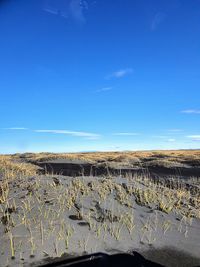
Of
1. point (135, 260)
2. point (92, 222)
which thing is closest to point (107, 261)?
point (135, 260)

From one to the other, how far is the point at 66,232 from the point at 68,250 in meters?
0.75

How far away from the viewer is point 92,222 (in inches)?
369

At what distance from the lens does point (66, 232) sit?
8641mm

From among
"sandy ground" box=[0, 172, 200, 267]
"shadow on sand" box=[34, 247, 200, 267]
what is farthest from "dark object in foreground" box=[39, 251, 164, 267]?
"sandy ground" box=[0, 172, 200, 267]

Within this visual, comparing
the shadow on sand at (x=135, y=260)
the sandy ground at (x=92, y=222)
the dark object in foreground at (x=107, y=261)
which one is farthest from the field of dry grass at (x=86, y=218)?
the dark object in foreground at (x=107, y=261)

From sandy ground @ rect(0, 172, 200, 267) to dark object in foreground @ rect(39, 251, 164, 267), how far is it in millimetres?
269

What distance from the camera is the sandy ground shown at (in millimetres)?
8023

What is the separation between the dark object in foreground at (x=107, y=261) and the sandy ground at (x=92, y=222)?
0.27 metres

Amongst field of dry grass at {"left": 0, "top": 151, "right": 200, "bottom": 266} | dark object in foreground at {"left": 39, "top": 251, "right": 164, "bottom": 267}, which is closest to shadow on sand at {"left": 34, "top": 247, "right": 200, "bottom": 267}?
dark object in foreground at {"left": 39, "top": 251, "right": 164, "bottom": 267}

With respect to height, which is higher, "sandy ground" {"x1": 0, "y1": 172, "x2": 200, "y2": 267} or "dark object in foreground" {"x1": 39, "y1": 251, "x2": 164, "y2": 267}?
"sandy ground" {"x1": 0, "y1": 172, "x2": 200, "y2": 267}

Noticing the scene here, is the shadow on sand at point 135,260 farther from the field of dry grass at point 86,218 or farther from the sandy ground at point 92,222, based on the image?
the field of dry grass at point 86,218

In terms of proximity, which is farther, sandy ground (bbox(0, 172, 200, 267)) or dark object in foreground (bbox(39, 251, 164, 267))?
sandy ground (bbox(0, 172, 200, 267))

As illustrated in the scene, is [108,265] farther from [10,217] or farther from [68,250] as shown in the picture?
[10,217]

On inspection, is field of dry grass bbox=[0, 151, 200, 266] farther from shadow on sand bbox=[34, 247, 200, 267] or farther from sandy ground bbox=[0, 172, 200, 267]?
shadow on sand bbox=[34, 247, 200, 267]
